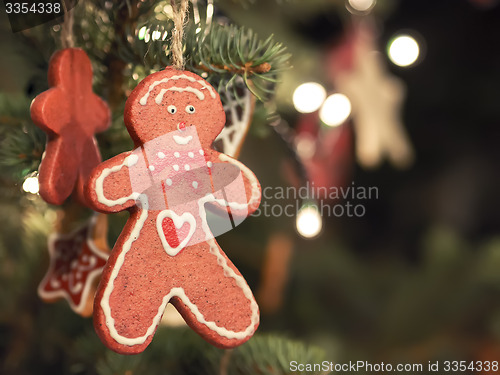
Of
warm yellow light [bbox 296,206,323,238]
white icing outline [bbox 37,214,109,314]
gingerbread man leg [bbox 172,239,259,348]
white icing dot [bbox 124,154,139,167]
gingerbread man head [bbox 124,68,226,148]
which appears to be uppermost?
gingerbread man head [bbox 124,68,226,148]

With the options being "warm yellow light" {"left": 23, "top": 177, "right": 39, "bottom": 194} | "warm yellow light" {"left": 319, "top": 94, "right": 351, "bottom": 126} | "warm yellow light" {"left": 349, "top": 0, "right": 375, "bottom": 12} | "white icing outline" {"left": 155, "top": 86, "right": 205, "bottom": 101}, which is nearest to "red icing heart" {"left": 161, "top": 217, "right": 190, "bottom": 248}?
"white icing outline" {"left": 155, "top": 86, "right": 205, "bottom": 101}

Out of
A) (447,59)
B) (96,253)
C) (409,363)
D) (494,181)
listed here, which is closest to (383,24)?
(447,59)

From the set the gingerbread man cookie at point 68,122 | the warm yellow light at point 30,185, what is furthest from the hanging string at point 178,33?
the warm yellow light at point 30,185

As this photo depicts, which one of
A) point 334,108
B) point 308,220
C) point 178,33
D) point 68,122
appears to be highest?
point 178,33

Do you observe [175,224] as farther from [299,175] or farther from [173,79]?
[299,175]

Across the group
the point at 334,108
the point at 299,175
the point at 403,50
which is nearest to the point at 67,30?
the point at 299,175

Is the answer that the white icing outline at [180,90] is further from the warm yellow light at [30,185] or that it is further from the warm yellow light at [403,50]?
the warm yellow light at [403,50]

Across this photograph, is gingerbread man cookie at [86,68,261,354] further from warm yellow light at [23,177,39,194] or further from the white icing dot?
warm yellow light at [23,177,39,194]
